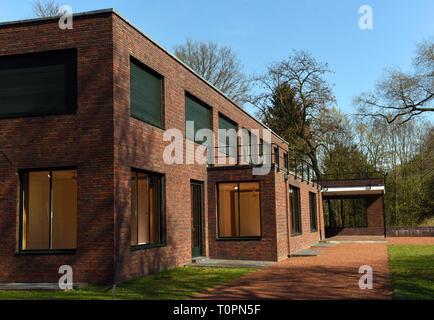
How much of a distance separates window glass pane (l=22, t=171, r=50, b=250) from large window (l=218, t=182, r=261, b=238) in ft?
22.0

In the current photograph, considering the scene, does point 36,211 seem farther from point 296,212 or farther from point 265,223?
point 296,212

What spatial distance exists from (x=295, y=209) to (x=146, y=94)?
10120 millimetres

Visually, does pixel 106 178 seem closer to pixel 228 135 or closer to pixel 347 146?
pixel 228 135

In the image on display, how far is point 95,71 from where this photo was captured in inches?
454

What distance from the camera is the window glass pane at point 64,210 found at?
11.4 meters

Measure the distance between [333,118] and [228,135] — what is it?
56.4 ft

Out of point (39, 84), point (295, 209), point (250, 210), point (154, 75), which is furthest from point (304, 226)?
point (39, 84)

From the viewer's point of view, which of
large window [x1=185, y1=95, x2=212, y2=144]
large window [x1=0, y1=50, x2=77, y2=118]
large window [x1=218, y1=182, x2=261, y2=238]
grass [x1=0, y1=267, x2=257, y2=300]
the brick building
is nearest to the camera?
grass [x1=0, y1=267, x2=257, y2=300]

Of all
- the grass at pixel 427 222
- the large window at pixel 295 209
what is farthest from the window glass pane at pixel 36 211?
the grass at pixel 427 222

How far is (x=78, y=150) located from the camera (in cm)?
1141

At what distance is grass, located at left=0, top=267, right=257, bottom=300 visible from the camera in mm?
9047

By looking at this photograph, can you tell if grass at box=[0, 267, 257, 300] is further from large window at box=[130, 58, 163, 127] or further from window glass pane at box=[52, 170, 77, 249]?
large window at box=[130, 58, 163, 127]

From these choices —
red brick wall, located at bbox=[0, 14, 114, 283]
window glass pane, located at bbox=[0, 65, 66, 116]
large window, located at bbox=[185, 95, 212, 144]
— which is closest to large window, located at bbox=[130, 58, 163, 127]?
red brick wall, located at bbox=[0, 14, 114, 283]

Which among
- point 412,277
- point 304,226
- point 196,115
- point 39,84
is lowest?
point 412,277
